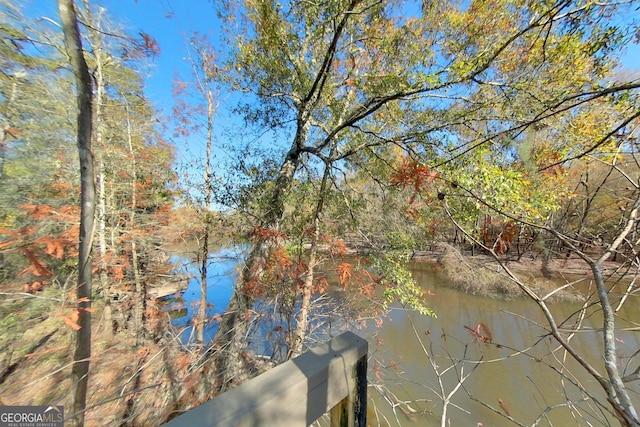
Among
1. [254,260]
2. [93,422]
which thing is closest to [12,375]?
[93,422]

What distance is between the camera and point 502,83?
219cm

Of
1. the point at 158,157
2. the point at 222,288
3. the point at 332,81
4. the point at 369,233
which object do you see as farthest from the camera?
the point at 222,288

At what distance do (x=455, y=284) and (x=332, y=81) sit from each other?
30.2ft

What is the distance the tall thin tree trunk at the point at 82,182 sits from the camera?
46.9 inches

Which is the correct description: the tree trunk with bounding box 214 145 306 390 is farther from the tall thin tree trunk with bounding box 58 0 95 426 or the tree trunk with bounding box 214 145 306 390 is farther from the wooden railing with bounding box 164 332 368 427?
the wooden railing with bounding box 164 332 368 427

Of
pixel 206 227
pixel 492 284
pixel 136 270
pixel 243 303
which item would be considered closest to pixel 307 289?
pixel 243 303

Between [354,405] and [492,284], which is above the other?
[354,405]

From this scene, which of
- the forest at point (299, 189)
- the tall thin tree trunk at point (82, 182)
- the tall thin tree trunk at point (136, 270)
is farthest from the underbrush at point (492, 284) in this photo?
the tall thin tree trunk at point (136, 270)

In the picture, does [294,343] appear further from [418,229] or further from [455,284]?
[455,284]
